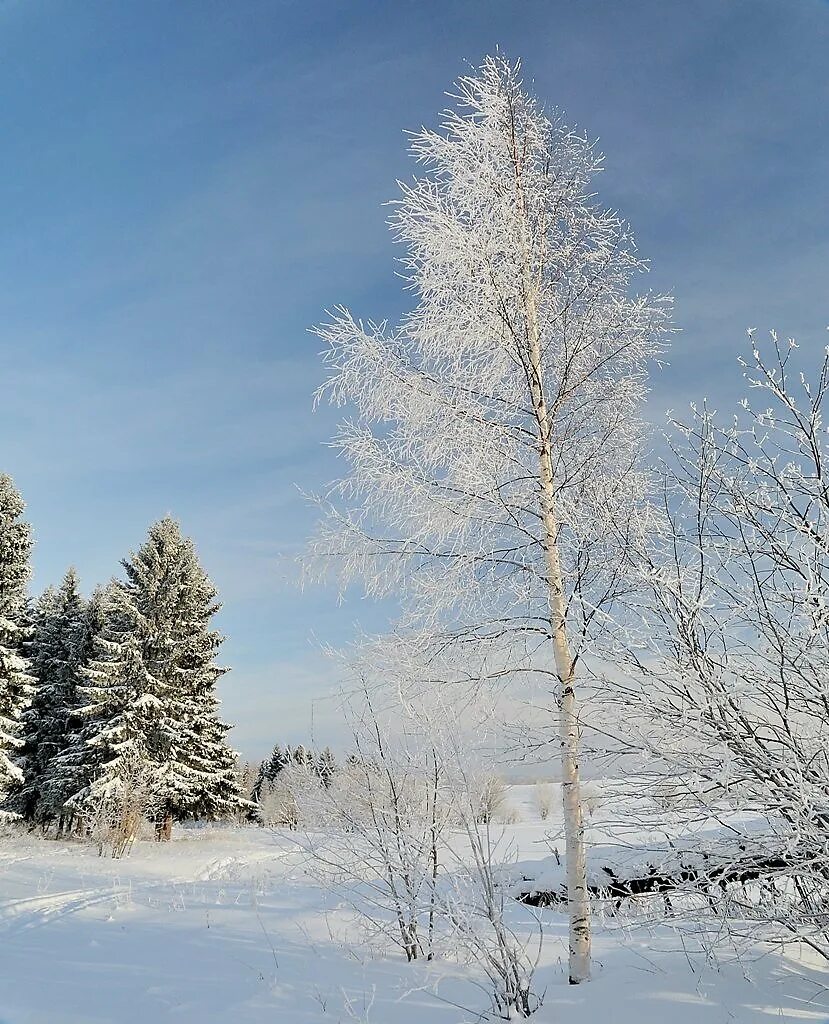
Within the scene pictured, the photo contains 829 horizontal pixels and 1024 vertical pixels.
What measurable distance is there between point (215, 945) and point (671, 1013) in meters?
5.53

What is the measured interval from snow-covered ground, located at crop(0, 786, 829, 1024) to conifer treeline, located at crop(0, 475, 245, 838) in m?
10.1

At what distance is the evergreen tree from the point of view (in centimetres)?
2192

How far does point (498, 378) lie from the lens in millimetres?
6402

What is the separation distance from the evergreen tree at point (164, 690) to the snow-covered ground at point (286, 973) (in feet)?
33.1

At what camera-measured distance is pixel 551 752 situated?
534cm

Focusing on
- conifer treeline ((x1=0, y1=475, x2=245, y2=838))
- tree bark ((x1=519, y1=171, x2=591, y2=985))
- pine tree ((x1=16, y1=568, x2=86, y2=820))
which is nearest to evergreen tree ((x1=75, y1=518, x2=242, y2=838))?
conifer treeline ((x1=0, y1=475, x2=245, y2=838))

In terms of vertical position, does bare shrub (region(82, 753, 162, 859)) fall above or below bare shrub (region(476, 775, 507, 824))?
below

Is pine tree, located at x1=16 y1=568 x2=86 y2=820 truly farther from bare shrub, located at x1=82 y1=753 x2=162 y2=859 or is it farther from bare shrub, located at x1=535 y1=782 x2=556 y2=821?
bare shrub, located at x1=535 y1=782 x2=556 y2=821

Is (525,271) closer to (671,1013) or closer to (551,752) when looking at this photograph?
(551,752)

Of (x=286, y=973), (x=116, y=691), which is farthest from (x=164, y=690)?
(x=286, y=973)

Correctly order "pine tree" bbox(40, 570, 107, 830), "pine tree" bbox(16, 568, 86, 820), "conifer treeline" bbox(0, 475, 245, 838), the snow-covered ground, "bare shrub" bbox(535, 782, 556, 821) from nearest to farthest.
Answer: the snow-covered ground, "conifer treeline" bbox(0, 475, 245, 838), "pine tree" bbox(40, 570, 107, 830), "pine tree" bbox(16, 568, 86, 820), "bare shrub" bbox(535, 782, 556, 821)

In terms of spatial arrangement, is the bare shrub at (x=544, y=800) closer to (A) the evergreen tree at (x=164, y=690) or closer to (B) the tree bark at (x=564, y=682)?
(A) the evergreen tree at (x=164, y=690)

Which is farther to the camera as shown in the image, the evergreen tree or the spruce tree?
the spruce tree

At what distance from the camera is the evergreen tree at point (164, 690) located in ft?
71.9
